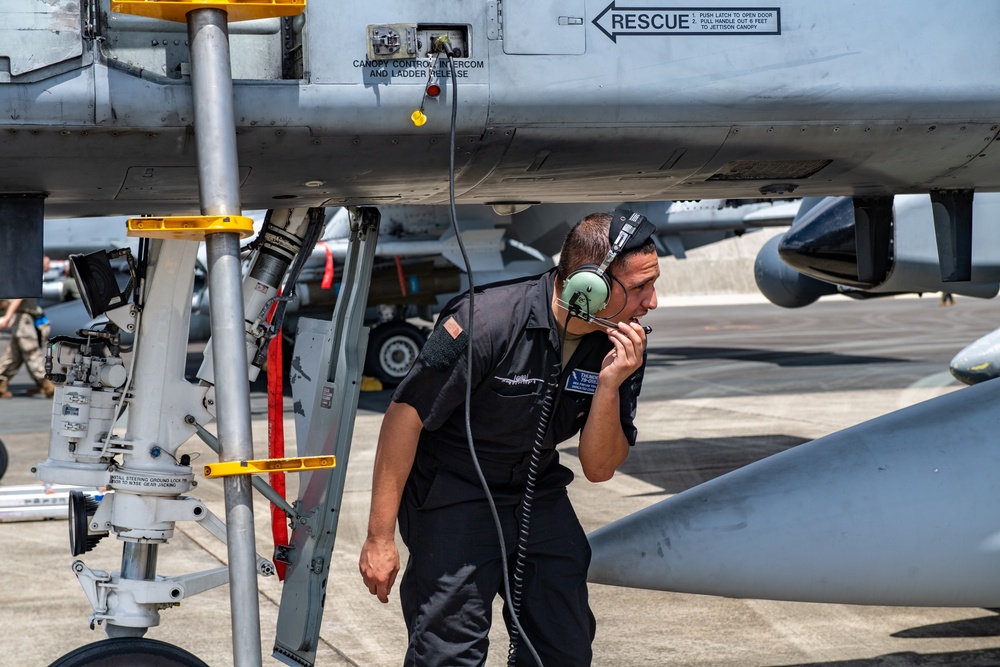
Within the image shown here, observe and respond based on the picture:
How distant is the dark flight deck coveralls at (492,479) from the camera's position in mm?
3047

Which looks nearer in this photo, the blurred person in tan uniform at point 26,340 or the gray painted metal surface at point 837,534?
the gray painted metal surface at point 837,534

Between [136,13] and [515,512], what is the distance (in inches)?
64.7

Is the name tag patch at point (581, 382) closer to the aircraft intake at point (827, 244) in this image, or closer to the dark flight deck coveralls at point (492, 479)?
the dark flight deck coveralls at point (492, 479)

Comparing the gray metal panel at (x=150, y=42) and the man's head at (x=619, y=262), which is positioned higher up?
the gray metal panel at (x=150, y=42)

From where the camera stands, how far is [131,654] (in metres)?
3.01

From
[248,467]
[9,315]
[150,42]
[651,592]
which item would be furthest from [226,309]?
[9,315]

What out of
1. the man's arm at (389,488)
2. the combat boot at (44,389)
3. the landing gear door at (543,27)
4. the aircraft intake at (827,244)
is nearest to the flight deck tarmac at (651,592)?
the combat boot at (44,389)

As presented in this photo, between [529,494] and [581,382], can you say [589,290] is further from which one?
[529,494]

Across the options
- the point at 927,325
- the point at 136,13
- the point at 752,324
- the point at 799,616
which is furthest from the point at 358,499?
the point at 752,324

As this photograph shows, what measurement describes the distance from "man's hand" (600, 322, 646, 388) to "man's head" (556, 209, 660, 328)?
0.31 feet

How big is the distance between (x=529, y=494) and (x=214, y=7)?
1510 mm

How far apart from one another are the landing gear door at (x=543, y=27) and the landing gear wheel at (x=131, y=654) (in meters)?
1.88

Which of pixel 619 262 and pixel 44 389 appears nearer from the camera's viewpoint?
pixel 619 262

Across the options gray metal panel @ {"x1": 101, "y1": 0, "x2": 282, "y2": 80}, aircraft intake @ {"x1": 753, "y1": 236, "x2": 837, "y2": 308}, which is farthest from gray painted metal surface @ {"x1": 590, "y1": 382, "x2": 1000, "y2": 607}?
aircraft intake @ {"x1": 753, "y1": 236, "x2": 837, "y2": 308}
